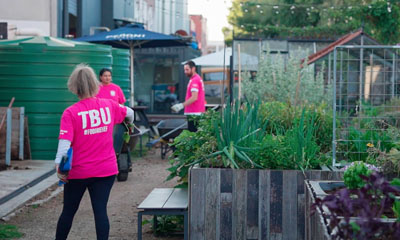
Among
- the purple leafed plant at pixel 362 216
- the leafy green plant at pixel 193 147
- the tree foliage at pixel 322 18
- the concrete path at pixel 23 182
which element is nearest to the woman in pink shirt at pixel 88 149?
the leafy green plant at pixel 193 147

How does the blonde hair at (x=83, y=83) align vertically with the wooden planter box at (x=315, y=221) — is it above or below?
A: above

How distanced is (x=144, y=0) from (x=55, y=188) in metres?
25.6

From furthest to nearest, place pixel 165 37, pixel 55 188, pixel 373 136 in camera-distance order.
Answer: pixel 165 37
pixel 55 188
pixel 373 136

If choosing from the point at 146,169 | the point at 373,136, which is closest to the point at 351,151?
the point at 373,136

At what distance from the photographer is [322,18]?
34.8 metres

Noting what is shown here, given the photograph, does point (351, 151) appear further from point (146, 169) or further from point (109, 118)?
point (146, 169)

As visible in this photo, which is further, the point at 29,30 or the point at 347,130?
the point at 29,30

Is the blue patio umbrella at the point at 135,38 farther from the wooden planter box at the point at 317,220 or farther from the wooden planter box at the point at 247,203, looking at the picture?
the wooden planter box at the point at 317,220

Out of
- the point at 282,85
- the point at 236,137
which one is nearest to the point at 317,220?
the point at 236,137

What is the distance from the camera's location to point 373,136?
628 centimetres

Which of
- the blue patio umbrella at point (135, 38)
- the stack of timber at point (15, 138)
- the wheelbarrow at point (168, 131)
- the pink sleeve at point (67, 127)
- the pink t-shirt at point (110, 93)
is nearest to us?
the pink sleeve at point (67, 127)

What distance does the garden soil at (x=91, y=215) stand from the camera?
7121 mm

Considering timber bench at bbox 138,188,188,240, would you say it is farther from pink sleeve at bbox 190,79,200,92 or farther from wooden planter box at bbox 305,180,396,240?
pink sleeve at bbox 190,79,200,92

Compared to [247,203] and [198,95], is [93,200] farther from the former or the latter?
[198,95]
